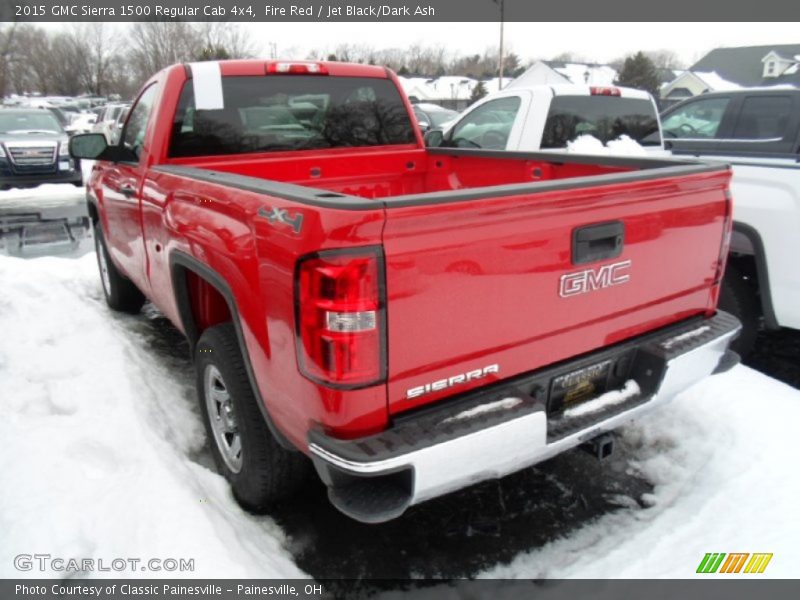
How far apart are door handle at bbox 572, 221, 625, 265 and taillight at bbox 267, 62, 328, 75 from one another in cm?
242

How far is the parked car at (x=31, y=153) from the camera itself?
1357 cm

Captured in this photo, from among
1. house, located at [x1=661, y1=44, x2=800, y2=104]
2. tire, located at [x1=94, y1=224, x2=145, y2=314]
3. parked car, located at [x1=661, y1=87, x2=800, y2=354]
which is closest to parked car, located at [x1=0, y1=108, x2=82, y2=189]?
tire, located at [x1=94, y1=224, x2=145, y2=314]

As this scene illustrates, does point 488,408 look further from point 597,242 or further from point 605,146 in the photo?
point 605,146

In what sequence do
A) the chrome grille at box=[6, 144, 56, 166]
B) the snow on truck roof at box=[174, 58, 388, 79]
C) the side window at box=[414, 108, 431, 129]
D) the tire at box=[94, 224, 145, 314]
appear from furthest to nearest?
1. the side window at box=[414, 108, 431, 129]
2. the chrome grille at box=[6, 144, 56, 166]
3. the tire at box=[94, 224, 145, 314]
4. the snow on truck roof at box=[174, 58, 388, 79]

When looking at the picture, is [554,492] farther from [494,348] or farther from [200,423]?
[200,423]

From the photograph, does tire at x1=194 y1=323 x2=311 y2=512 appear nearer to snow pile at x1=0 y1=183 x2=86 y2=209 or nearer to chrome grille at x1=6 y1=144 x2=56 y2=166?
snow pile at x1=0 y1=183 x2=86 y2=209

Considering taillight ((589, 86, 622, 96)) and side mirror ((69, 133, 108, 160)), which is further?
taillight ((589, 86, 622, 96))

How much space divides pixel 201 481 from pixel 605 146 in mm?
5146

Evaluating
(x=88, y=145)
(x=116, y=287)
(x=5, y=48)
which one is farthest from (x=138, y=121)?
(x=5, y=48)

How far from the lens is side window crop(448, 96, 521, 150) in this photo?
21.6ft

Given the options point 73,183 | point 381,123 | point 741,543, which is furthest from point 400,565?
point 73,183

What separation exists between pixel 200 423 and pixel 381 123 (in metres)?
2.36

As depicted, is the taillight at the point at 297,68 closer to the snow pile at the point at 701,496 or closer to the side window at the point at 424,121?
the snow pile at the point at 701,496

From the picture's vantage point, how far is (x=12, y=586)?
229cm
